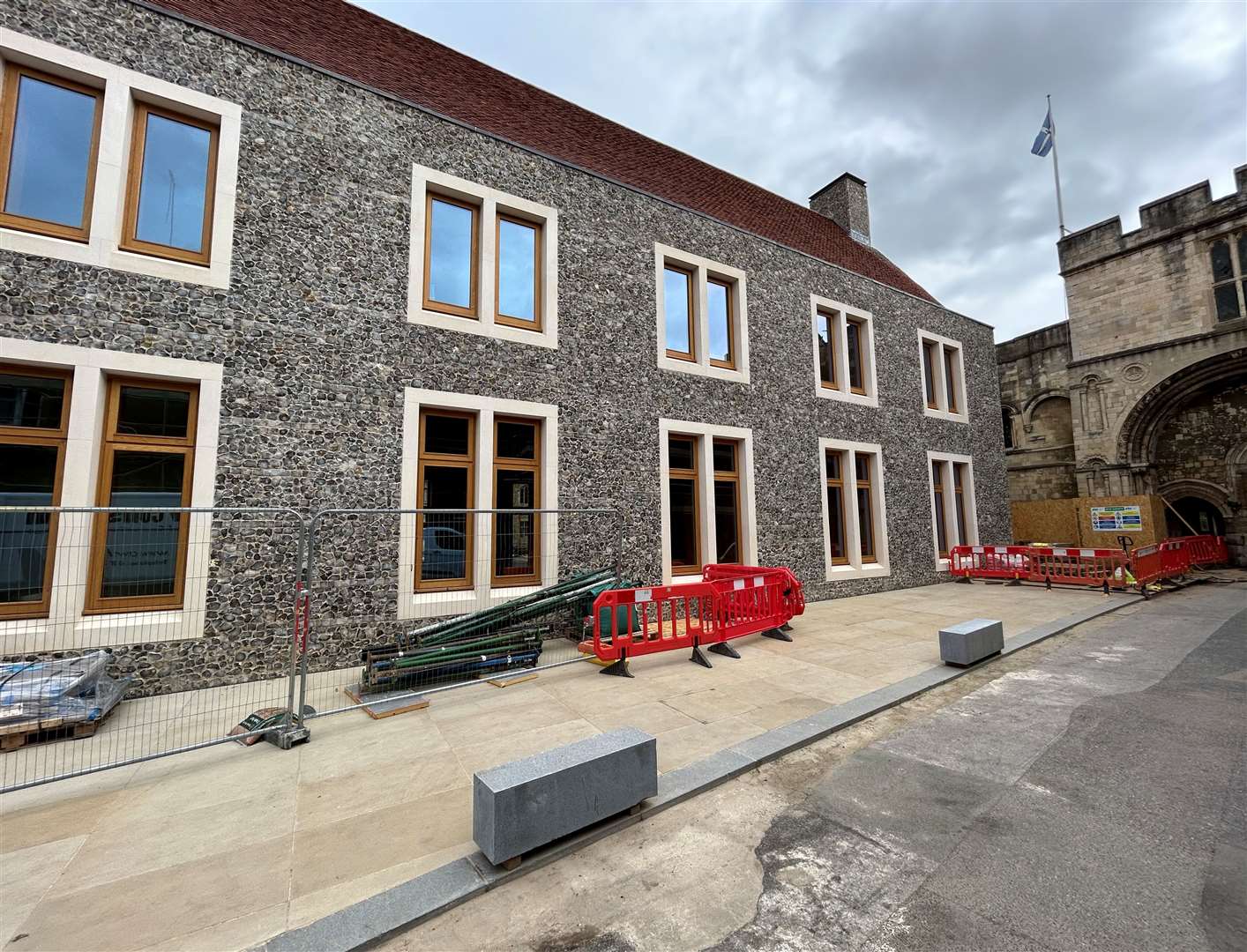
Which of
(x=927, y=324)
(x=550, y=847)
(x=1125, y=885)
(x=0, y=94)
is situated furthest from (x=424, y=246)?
(x=927, y=324)

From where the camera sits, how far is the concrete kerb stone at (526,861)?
223 centimetres

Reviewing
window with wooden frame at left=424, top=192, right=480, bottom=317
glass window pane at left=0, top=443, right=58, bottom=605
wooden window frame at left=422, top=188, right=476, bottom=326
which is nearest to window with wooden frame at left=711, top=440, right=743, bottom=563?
wooden window frame at left=422, top=188, right=476, bottom=326

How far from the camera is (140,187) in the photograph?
628 centimetres

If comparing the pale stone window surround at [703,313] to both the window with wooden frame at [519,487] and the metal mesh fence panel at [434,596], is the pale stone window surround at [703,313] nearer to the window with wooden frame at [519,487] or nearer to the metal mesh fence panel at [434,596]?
the window with wooden frame at [519,487]

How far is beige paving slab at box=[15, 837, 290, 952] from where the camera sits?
89.8 inches

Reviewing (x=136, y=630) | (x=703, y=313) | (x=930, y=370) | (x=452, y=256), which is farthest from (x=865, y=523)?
(x=136, y=630)

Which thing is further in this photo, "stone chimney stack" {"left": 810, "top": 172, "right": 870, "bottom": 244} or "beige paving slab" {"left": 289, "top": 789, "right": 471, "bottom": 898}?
"stone chimney stack" {"left": 810, "top": 172, "right": 870, "bottom": 244}

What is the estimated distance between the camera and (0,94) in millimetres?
5664

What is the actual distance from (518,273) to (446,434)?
10.3 ft

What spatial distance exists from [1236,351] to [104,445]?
27051 mm

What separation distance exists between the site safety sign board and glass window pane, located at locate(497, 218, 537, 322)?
715 inches

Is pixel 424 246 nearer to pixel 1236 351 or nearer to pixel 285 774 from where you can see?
pixel 285 774

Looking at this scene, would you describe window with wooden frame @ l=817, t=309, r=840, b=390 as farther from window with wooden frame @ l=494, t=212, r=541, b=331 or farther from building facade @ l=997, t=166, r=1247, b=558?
building facade @ l=997, t=166, r=1247, b=558

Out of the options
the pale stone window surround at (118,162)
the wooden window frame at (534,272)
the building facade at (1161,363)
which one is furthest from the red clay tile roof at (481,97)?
the building facade at (1161,363)
